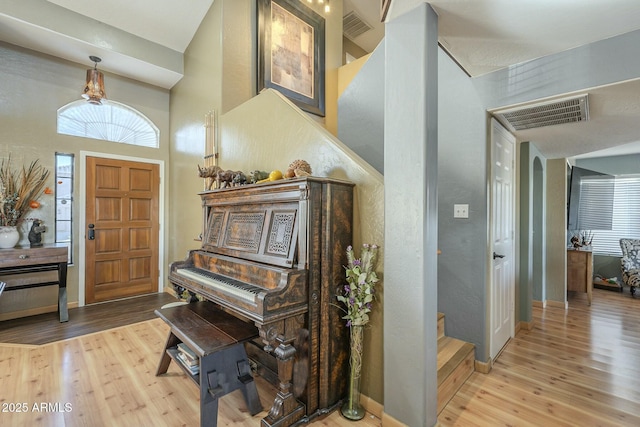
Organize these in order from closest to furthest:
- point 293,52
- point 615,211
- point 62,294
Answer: point 62,294, point 293,52, point 615,211

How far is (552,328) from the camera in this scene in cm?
346

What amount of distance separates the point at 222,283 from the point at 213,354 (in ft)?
1.44

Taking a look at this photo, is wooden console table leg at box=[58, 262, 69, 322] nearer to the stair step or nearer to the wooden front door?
the wooden front door

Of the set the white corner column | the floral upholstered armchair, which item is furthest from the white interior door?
the floral upholstered armchair

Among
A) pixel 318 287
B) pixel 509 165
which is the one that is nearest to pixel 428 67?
pixel 318 287

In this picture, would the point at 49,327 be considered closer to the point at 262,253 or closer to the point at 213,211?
the point at 213,211

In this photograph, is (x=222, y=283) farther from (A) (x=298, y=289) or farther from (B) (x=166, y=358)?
(B) (x=166, y=358)

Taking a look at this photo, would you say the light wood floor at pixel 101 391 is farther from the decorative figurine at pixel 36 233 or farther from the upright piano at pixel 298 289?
the decorative figurine at pixel 36 233

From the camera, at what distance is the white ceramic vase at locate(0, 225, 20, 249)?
3.31 metres

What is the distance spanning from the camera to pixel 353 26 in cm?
568

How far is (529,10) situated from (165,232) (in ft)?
16.9

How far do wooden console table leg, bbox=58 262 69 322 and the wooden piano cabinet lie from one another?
7.13 m

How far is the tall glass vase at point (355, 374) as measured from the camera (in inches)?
71.5

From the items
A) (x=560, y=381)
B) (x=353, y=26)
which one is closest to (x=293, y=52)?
(x=353, y=26)
